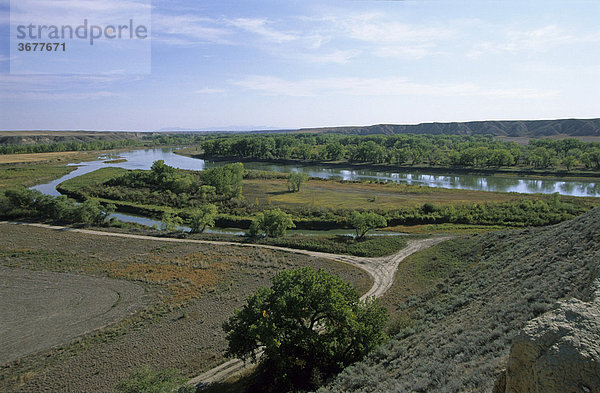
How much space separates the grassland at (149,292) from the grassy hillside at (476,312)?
27.2 feet

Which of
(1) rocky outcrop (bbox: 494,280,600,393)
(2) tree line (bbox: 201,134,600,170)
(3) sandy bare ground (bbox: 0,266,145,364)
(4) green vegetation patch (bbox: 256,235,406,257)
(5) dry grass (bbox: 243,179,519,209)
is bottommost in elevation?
(3) sandy bare ground (bbox: 0,266,145,364)

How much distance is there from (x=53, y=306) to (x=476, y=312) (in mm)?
26590

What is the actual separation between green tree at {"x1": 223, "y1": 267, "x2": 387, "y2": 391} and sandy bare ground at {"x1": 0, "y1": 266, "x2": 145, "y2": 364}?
12.1m

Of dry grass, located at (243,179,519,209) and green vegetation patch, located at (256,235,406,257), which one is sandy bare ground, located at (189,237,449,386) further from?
dry grass, located at (243,179,519,209)

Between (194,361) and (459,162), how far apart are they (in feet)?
327

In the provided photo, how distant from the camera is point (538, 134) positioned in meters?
192

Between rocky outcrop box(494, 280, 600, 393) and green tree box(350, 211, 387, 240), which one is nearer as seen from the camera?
rocky outcrop box(494, 280, 600, 393)

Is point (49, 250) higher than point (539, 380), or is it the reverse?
point (539, 380)

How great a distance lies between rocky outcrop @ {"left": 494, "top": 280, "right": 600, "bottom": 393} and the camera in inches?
224

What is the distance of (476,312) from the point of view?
14.9m

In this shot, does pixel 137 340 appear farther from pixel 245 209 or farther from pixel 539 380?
pixel 245 209

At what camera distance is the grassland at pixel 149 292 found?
1711 cm

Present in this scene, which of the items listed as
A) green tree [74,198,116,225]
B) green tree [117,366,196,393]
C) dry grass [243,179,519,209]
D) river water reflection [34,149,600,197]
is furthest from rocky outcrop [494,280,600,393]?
river water reflection [34,149,600,197]

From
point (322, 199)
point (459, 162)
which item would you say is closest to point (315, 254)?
point (322, 199)
